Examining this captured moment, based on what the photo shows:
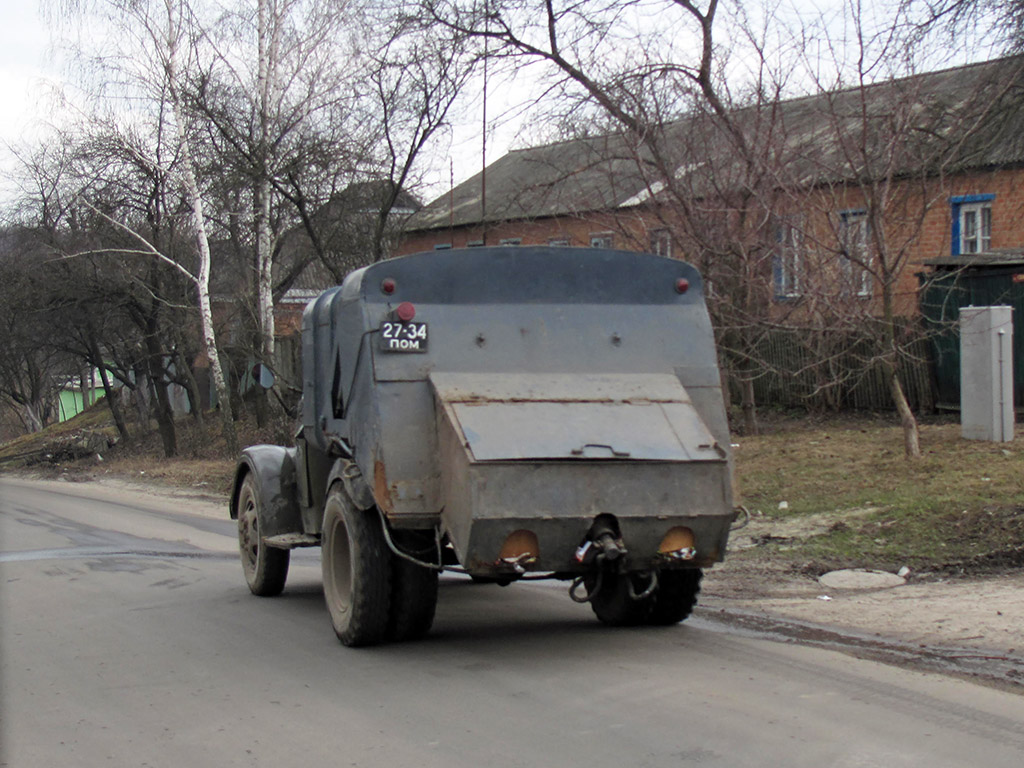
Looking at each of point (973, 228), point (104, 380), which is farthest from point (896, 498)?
point (104, 380)

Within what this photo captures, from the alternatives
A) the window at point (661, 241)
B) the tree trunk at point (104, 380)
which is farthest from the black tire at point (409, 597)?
the tree trunk at point (104, 380)

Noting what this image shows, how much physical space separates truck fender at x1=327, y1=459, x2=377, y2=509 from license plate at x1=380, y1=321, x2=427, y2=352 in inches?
31.9

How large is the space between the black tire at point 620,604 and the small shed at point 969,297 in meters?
12.1

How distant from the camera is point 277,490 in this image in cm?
876

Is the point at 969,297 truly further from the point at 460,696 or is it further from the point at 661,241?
the point at 460,696

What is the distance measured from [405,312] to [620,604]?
2499mm

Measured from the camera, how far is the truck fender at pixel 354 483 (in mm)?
6562

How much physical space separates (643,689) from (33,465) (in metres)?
29.0

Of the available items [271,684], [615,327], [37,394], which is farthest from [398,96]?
[37,394]

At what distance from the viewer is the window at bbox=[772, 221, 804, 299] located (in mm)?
13836

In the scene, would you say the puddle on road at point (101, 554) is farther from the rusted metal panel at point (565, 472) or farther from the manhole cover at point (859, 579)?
the rusted metal panel at point (565, 472)

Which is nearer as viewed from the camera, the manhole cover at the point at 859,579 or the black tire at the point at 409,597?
the black tire at the point at 409,597

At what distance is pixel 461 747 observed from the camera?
15.9 feet

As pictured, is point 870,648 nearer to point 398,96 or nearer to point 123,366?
point 398,96
